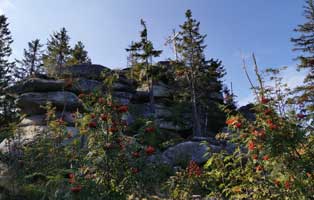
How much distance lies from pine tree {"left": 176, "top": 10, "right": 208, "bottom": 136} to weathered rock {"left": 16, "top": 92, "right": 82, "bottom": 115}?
32.1ft

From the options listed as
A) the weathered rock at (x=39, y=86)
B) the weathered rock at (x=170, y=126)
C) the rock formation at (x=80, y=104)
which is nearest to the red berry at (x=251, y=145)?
the rock formation at (x=80, y=104)

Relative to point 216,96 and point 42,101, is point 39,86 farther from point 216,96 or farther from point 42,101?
point 216,96

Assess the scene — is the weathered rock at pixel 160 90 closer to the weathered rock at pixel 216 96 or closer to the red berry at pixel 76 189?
the weathered rock at pixel 216 96

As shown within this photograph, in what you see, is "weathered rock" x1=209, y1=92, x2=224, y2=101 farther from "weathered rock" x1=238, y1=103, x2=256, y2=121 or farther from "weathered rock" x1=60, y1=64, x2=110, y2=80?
"weathered rock" x1=60, y1=64, x2=110, y2=80

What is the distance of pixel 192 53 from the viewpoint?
83.9 feet

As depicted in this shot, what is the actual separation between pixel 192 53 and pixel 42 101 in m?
13.3

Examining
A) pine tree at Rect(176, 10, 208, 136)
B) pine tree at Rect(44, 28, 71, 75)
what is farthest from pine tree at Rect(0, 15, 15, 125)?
pine tree at Rect(176, 10, 208, 136)

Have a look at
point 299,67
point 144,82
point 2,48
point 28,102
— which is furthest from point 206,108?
point 2,48

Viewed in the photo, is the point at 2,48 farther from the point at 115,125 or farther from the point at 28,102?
the point at 115,125

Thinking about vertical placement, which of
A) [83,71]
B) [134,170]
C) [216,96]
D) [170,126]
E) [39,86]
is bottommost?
[134,170]

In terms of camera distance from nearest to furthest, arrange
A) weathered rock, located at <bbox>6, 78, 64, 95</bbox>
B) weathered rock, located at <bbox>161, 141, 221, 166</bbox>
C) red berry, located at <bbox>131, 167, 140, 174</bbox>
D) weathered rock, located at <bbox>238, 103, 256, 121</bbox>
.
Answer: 1. red berry, located at <bbox>131, 167, 140, 174</bbox>
2. weathered rock, located at <bbox>238, 103, 256, 121</bbox>
3. weathered rock, located at <bbox>161, 141, 221, 166</bbox>
4. weathered rock, located at <bbox>6, 78, 64, 95</bbox>

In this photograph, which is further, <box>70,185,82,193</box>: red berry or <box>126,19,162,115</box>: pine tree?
<box>126,19,162,115</box>: pine tree

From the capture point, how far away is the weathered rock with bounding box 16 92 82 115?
18.7m

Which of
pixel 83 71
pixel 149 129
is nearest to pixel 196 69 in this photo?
pixel 83 71
